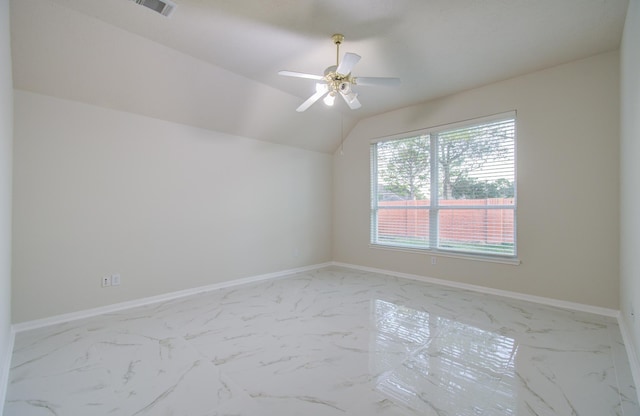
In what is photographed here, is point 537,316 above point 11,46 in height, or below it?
below

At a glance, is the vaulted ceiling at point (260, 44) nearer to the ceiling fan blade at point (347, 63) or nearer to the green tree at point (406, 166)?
the ceiling fan blade at point (347, 63)

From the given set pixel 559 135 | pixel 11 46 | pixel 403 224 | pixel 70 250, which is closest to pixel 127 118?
pixel 11 46

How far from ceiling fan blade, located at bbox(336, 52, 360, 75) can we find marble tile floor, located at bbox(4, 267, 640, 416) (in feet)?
7.57

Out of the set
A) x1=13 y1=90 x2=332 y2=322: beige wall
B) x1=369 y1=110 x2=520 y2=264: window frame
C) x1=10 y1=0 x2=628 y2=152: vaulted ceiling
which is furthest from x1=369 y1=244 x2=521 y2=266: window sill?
x1=10 y1=0 x2=628 y2=152: vaulted ceiling

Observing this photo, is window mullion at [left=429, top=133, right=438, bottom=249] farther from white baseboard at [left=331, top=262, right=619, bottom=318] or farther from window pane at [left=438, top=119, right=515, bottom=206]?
white baseboard at [left=331, top=262, right=619, bottom=318]

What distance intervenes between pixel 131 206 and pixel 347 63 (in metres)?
2.79

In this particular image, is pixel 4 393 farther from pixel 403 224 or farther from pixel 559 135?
pixel 559 135

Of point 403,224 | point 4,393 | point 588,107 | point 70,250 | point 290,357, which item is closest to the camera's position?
point 4,393

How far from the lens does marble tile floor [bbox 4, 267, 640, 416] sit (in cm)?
171

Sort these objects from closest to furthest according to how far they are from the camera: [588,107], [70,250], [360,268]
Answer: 1. [70,250]
2. [588,107]
3. [360,268]

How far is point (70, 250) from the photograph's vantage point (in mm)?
2975

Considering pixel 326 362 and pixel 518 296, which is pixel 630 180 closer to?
pixel 518 296

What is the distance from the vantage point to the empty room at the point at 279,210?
1970mm

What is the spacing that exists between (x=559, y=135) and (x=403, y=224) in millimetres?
2269
